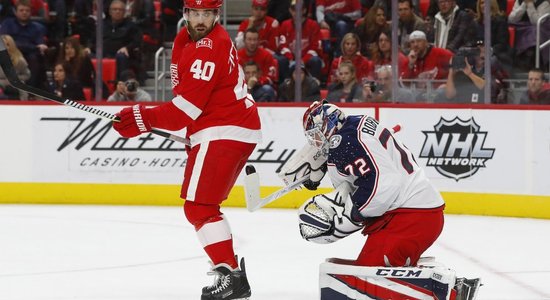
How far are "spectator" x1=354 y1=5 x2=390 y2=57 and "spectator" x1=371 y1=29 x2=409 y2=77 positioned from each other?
43 mm

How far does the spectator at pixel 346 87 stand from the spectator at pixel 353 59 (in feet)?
0.11

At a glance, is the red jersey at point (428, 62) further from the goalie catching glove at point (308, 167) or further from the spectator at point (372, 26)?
the goalie catching glove at point (308, 167)

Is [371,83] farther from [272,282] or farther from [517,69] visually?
[272,282]

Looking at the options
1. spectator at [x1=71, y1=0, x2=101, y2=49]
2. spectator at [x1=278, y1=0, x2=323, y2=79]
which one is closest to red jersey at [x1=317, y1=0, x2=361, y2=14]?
spectator at [x1=278, y1=0, x2=323, y2=79]

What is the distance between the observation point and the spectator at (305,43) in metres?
8.48

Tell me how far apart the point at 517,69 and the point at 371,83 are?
1066 millimetres

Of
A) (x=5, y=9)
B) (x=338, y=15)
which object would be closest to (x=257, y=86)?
(x=338, y=15)

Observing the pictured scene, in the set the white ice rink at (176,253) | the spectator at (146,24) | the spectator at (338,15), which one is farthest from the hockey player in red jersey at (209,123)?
the spectator at (146,24)

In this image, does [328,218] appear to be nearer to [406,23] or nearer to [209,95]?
[209,95]

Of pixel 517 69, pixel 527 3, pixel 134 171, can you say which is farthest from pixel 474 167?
pixel 134 171

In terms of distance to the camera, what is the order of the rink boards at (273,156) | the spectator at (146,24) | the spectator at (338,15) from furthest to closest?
the spectator at (146,24)
the spectator at (338,15)
the rink boards at (273,156)

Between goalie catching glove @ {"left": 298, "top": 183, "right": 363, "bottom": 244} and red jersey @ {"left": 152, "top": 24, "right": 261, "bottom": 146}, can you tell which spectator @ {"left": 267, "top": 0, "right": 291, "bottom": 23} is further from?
goalie catching glove @ {"left": 298, "top": 183, "right": 363, "bottom": 244}

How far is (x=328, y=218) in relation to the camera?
4195 mm

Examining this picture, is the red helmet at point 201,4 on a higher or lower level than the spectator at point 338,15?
higher
